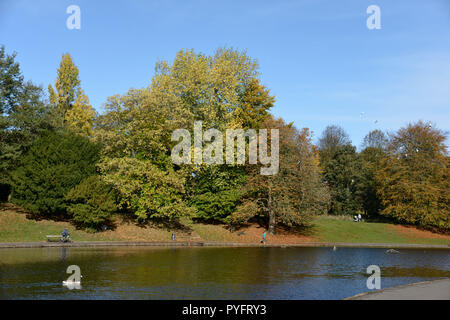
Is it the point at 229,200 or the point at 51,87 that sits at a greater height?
the point at 51,87

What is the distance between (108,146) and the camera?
51.5 meters

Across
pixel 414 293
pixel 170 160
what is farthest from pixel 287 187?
pixel 414 293

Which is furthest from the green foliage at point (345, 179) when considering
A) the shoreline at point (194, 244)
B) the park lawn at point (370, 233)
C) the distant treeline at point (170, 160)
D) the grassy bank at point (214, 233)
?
the shoreline at point (194, 244)

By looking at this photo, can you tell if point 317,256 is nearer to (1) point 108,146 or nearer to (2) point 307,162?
(2) point 307,162

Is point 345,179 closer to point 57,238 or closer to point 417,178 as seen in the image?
point 417,178

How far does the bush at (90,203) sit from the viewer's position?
45.1 metres

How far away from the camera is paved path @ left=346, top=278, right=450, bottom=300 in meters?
19.9

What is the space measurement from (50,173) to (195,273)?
27.1m

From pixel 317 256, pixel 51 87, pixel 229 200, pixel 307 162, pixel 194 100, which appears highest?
pixel 51 87

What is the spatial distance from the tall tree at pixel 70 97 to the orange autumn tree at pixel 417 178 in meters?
53.5
